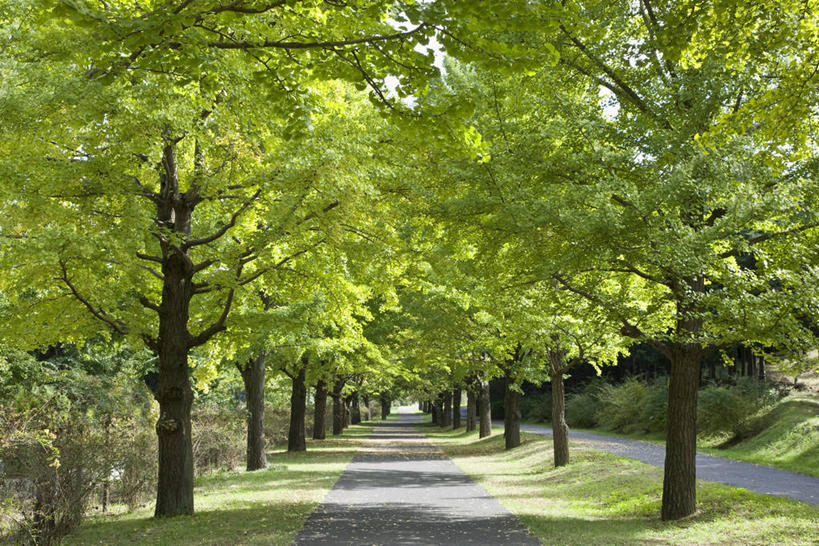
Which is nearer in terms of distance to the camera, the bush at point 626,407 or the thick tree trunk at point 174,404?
the thick tree trunk at point 174,404

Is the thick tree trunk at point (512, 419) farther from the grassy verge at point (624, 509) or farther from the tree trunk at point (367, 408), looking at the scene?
the tree trunk at point (367, 408)

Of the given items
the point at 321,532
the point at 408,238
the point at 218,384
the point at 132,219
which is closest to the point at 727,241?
the point at 408,238

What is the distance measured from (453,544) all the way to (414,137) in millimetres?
5835

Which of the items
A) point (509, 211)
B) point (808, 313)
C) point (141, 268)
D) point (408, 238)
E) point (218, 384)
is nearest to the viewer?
point (808, 313)

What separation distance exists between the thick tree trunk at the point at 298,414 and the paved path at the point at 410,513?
7896 mm

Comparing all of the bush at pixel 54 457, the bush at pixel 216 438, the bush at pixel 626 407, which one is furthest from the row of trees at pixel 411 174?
the bush at pixel 626 407

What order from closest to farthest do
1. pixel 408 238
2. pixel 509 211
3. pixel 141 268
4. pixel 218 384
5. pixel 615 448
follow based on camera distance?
1. pixel 509 211
2. pixel 141 268
3. pixel 408 238
4. pixel 615 448
5. pixel 218 384

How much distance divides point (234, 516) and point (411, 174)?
654cm

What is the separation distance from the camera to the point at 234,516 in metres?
11.1

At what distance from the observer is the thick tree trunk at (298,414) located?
26.4 metres

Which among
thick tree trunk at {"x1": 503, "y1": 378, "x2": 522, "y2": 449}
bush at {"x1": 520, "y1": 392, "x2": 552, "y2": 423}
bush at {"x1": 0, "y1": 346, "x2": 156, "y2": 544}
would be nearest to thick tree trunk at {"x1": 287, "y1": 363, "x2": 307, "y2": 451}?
thick tree trunk at {"x1": 503, "y1": 378, "x2": 522, "y2": 449}

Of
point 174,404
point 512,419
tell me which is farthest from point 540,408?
point 174,404

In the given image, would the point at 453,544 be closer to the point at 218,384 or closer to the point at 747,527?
the point at 747,527

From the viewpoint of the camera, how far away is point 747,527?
30.7ft
